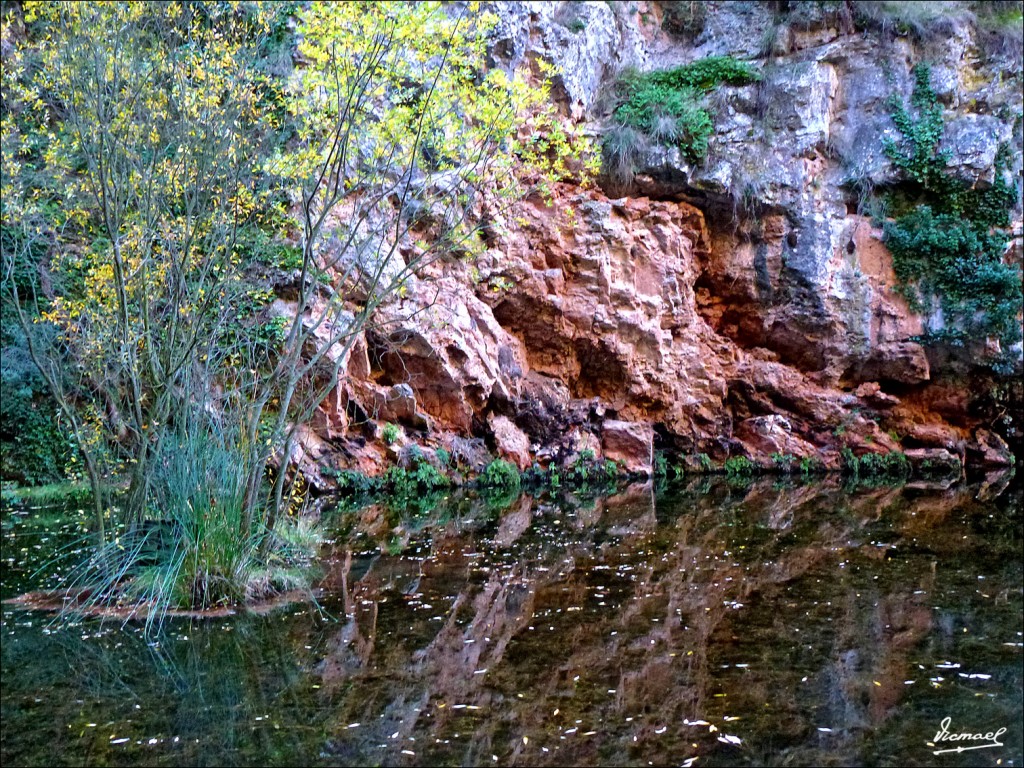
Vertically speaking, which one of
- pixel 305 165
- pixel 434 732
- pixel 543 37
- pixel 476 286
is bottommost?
pixel 434 732

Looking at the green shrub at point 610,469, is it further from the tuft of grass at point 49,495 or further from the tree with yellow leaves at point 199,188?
the tuft of grass at point 49,495

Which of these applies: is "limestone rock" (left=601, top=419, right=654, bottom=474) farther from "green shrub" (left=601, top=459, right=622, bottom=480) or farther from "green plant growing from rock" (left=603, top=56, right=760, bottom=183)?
"green plant growing from rock" (left=603, top=56, right=760, bottom=183)

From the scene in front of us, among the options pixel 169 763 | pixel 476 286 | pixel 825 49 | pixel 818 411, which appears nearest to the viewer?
pixel 169 763

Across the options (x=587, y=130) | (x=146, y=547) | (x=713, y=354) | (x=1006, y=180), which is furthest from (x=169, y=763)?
(x=1006, y=180)

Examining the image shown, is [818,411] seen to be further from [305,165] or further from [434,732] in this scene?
[434,732]

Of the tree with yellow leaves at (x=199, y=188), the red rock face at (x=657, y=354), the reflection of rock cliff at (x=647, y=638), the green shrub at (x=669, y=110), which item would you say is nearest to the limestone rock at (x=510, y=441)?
the red rock face at (x=657, y=354)

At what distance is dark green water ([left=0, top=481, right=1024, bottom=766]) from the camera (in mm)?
4504

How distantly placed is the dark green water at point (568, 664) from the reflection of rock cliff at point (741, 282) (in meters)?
8.30

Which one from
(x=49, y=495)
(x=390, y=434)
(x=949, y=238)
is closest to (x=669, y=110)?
(x=949, y=238)

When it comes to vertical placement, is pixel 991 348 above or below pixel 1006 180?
below

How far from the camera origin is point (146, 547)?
25.3ft

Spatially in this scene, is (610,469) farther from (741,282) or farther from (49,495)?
(49,495)

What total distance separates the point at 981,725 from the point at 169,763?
4.13 meters

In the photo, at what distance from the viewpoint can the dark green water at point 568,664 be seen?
450 cm
